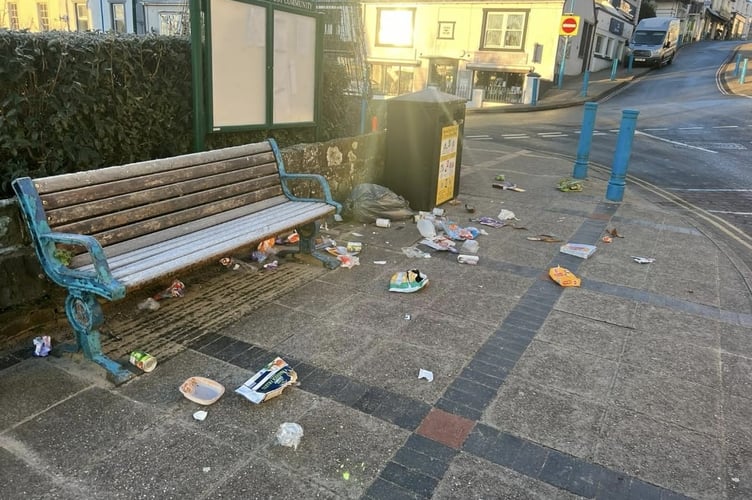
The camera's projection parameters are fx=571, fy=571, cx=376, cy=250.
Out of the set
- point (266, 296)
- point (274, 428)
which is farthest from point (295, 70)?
point (274, 428)

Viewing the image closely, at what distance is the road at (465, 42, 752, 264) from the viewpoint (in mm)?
9797

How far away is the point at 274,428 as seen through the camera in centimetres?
310

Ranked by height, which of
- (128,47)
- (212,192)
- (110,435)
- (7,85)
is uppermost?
(128,47)

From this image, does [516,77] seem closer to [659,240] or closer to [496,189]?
[496,189]

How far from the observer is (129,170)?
4.04 meters

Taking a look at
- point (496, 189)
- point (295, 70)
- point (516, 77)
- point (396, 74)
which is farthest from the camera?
point (396, 74)

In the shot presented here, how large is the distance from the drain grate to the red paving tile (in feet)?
5.79

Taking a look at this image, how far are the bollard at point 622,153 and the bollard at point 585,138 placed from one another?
1.33 meters

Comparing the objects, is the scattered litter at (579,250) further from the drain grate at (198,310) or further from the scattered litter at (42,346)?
the scattered litter at (42,346)

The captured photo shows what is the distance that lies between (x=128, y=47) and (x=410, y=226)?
360 centimetres

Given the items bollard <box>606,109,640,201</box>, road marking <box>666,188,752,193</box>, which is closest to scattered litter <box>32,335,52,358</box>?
bollard <box>606,109,640,201</box>

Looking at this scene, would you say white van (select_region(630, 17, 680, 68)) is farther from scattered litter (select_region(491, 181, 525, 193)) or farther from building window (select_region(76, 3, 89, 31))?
scattered litter (select_region(491, 181, 525, 193))

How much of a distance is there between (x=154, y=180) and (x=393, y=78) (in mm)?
28662

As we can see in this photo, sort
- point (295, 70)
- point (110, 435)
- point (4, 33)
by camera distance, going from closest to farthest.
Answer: point (110, 435) < point (4, 33) < point (295, 70)
